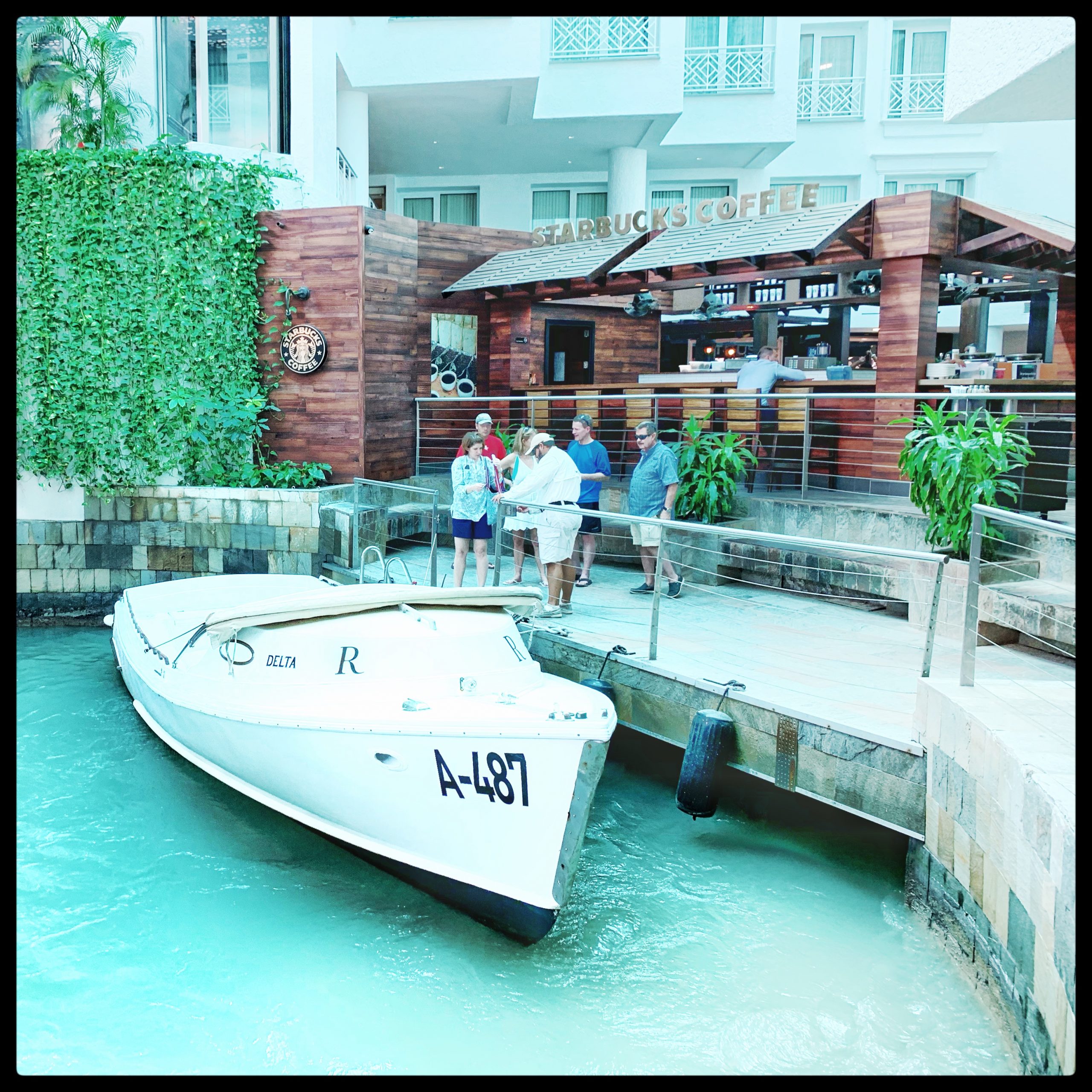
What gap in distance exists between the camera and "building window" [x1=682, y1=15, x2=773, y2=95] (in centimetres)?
1955

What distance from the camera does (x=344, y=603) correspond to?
20.2 ft

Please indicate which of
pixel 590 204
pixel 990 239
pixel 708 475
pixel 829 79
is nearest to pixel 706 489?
pixel 708 475

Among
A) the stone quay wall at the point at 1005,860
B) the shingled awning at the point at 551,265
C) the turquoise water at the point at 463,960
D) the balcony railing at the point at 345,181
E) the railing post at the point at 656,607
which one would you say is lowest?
the turquoise water at the point at 463,960

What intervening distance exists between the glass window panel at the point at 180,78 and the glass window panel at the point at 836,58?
13.9 meters

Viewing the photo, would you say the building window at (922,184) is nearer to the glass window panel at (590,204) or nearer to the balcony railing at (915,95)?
the balcony railing at (915,95)

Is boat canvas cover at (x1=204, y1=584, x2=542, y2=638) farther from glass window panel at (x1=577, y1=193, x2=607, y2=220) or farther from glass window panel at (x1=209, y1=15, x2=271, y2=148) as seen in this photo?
glass window panel at (x1=577, y1=193, x2=607, y2=220)

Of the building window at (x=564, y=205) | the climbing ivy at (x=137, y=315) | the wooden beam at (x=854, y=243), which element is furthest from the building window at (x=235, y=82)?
the wooden beam at (x=854, y=243)

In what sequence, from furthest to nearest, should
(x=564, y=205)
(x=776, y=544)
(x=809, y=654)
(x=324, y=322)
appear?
(x=564, y=205) → (x=324, y=322) → (x=776, y=544) → (x=809, y=654)

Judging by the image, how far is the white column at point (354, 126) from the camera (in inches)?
Result: 680

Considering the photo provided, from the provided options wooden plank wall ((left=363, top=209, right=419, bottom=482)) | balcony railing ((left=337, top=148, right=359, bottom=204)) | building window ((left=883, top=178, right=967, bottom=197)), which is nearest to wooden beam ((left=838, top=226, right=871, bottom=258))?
wooden plank wall ((left=363, top=209, right=419, bottom=482))

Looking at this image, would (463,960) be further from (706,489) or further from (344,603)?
(706,489)

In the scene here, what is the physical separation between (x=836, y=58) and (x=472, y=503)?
18.3 metres

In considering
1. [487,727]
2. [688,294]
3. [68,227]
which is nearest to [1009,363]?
[688,294]
